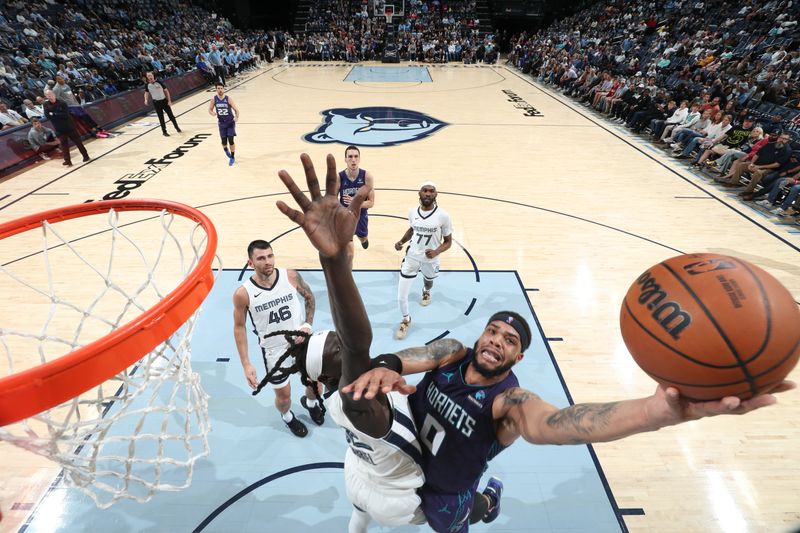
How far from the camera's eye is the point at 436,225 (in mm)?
4645

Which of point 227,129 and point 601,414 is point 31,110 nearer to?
point 227,129

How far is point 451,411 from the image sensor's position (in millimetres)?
2115

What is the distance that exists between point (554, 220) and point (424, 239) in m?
3.59

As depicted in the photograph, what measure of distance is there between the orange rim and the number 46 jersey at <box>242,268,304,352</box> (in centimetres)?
81

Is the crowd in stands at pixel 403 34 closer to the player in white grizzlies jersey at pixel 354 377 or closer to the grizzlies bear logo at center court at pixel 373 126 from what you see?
the grizzlies bear logo at center court at pixel 373 126

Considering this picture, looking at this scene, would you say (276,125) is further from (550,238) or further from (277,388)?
(277,388)

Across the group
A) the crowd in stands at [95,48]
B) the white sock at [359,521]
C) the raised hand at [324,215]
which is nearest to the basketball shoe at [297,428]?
the white sock at [359,521]

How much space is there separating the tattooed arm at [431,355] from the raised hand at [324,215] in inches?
34.6

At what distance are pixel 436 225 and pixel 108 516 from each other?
3.62m

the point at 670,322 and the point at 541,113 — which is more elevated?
the point at 670,322

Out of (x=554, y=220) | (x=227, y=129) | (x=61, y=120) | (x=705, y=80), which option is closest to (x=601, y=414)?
(x=554, y=220)

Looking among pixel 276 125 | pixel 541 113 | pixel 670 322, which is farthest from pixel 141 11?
pixel 670 322

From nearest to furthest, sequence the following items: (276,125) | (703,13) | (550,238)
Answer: (550,238) → (276,125) → (703,13)

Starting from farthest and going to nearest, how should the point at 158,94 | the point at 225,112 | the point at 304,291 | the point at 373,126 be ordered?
the point at 373,126 → the point at 158,94 → the point at 225,112 → the point at 304,291
